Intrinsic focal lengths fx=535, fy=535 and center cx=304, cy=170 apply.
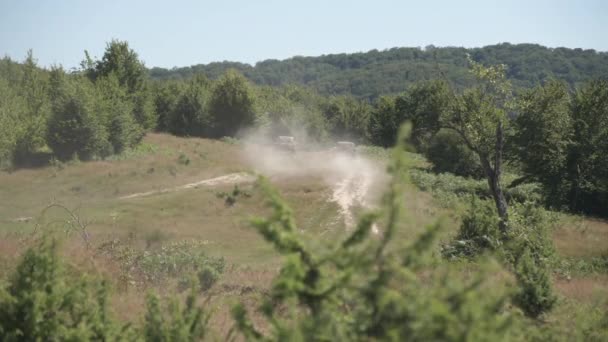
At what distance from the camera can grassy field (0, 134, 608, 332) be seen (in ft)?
48.0

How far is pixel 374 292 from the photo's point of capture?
4766 millimetres

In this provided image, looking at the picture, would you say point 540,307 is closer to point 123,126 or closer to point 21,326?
point 21,326

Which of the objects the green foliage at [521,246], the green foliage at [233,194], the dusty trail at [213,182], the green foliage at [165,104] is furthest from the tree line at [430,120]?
the green foliage at [233,194]

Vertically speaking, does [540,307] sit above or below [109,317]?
below

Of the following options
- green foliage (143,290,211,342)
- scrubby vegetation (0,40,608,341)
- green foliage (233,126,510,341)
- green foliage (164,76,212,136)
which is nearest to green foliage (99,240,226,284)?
scrubby vegetation (0,40,608,341)

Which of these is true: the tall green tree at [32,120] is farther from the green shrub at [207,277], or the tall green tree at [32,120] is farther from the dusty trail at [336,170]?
the green shrub at [207,277]

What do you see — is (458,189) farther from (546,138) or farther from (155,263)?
(155,263)

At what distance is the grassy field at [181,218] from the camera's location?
48.0 ft

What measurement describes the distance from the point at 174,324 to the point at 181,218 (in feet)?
77.1

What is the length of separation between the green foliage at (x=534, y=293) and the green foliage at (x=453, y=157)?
34105 mm

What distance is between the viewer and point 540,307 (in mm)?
12914

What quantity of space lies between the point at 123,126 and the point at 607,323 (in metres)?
44.2

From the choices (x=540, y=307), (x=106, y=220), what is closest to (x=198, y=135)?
(x=106, y=220)

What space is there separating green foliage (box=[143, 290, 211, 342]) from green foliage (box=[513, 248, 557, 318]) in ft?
27.4
